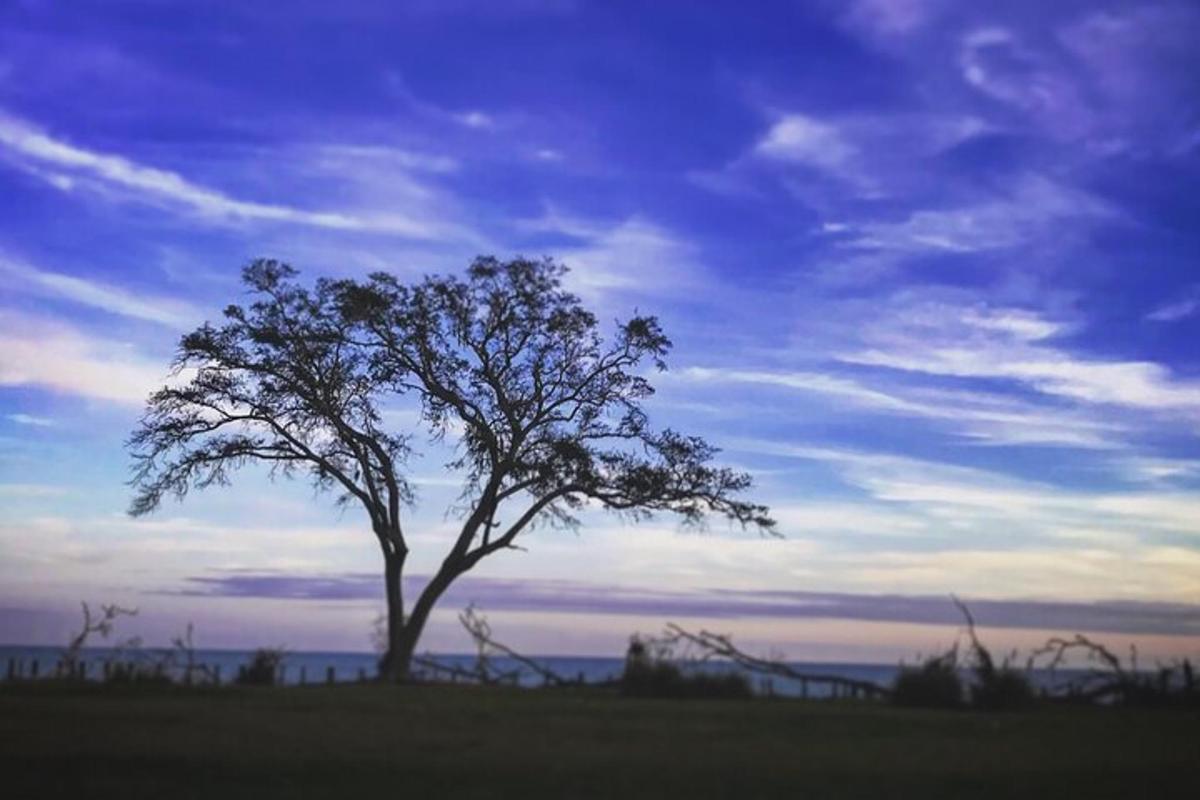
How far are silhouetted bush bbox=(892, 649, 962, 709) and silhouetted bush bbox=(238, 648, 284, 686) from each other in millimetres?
14038

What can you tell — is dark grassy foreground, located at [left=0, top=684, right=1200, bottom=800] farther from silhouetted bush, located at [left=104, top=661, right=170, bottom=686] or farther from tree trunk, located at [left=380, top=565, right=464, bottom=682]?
tree trunk, located at [left=380, top=565, right=464, bottom=682]

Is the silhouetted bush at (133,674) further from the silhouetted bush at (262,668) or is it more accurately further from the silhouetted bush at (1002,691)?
the silhouetted bush at (1002,691)

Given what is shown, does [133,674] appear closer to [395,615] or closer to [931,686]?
[395,615]

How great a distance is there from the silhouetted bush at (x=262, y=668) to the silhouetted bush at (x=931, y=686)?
553 inches

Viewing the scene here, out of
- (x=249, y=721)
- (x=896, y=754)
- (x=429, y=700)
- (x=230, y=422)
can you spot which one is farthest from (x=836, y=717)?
(x=230, y=422)

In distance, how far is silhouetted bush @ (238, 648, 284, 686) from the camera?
2961 cm

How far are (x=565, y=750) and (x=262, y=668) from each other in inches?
633

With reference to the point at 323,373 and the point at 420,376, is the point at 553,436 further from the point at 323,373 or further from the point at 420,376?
the point at 323,373

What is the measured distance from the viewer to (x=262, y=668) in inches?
1170

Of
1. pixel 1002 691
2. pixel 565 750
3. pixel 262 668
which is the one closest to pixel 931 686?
pixel 1002 691

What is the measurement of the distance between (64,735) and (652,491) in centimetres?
1769

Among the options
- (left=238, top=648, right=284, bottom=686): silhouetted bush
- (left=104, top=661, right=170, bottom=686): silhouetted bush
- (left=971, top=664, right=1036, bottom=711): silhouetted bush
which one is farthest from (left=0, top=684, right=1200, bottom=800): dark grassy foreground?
(left=238, top=648, right=284, bottom=686): silhouetted bush

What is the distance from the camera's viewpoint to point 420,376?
31.2 metres

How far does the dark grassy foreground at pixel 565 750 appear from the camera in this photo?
503 inches
